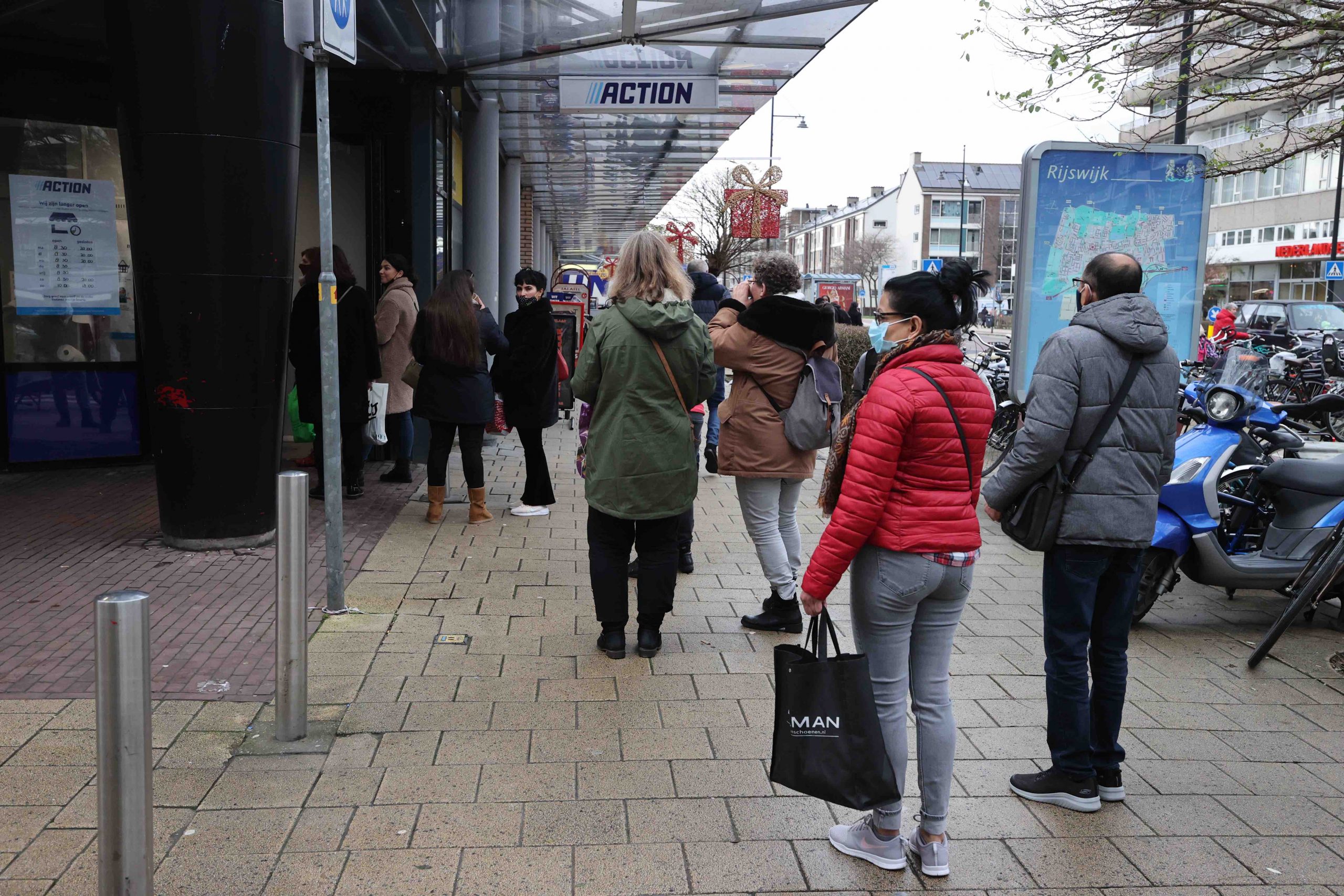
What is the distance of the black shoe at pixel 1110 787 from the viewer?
12.8 ft

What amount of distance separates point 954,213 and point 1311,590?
358 feet

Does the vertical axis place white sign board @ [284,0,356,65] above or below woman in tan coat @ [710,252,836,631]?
above

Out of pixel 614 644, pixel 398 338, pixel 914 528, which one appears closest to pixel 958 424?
pixel 914 528

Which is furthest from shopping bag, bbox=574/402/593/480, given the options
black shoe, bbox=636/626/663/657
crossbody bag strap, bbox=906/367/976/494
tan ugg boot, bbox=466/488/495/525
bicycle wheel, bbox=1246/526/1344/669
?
bicycle wheel, bbox=1246/526/1344/669

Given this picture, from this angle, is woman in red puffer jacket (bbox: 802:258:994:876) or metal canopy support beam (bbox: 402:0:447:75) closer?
woman in red puffer jacket (bbox: 802:258:994:876)

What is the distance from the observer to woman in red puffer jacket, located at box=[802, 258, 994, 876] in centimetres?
320

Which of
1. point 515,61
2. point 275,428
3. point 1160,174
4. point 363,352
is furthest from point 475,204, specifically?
point 1160,174

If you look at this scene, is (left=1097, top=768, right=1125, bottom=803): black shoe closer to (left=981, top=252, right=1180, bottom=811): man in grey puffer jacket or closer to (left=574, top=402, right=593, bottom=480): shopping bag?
(left=981, top=252, right=1180, bottom=811): man in grey puffer jacket

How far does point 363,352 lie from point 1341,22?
21.1 feet

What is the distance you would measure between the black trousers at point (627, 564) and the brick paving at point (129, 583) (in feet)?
4.82

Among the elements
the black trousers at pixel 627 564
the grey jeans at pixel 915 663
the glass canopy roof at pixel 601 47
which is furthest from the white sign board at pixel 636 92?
the grey jeans at pixel 915 663

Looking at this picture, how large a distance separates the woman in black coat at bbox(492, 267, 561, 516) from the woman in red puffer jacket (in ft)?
15.1

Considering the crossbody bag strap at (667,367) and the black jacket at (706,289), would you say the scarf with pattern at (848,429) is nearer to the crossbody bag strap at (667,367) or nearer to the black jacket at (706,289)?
the crossbody bag strap at (667,367)

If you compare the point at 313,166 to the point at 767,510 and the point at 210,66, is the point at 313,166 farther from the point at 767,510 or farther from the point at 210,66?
the point at 767,510
